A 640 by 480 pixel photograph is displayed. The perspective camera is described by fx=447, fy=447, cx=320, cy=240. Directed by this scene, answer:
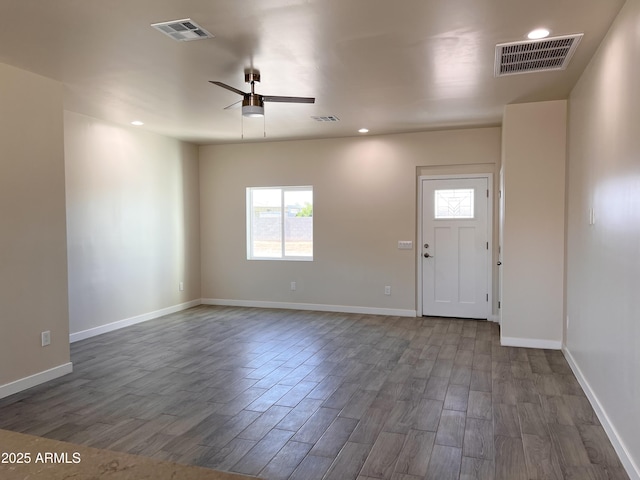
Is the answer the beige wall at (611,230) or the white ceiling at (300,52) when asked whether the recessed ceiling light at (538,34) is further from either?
the beige wall at (611,230)

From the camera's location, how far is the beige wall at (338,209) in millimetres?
6551

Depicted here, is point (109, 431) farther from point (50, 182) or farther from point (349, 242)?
point (349, 242)

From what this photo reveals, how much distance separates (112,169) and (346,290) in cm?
372

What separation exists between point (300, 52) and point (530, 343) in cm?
386

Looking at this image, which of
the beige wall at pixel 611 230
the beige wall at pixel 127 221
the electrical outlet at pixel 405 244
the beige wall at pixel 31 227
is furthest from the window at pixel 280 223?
the beige wall at pixel 611 230

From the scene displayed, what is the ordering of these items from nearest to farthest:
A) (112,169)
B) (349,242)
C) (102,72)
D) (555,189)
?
1. (102,72)
2. (555,189)
3. (112,169)
4. (349,242)

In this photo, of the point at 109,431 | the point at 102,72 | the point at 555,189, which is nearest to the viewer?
the point at 109,431

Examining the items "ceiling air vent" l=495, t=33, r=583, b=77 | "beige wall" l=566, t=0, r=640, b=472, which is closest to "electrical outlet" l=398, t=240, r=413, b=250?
"beige wall" l=566, t=0, r=640, b=472

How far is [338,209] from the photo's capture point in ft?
22.9

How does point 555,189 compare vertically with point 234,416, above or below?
above

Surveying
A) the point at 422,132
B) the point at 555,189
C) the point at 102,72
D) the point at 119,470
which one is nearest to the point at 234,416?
the point at 119,470

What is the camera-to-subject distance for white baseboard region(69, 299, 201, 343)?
17.5 feet

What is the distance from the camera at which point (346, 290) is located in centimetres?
695

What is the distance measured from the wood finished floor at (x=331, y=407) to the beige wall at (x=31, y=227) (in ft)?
1.15
